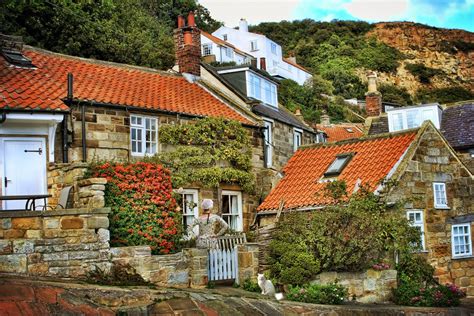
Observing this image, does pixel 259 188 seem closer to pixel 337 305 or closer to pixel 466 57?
pixel 337 305

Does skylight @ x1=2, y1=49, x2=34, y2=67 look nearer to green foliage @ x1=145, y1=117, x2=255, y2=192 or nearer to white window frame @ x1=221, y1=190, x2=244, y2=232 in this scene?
green foliage @ x1=145, y1=117, x2=255, y2=192

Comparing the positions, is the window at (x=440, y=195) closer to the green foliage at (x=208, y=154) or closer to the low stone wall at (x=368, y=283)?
the low stone wall at (x=368, y=283)

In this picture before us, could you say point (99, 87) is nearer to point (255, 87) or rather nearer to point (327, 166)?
point (327, 166)

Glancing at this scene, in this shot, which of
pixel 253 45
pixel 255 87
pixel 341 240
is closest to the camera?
→ pixel 341 240

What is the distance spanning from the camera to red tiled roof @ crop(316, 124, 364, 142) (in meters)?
54.9

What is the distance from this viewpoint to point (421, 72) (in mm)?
103562

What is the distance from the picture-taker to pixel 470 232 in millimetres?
23812

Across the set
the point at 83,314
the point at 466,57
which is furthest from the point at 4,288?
the point at 466,57

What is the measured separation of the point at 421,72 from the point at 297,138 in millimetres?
77576

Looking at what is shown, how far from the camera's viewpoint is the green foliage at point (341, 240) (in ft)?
63.2

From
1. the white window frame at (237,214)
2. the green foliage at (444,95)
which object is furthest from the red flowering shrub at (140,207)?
the green foliage at (444,95)

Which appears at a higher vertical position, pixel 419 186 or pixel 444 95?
pixel 444 95

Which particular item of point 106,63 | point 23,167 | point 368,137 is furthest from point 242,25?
point 23,167

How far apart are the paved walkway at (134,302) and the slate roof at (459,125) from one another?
52.6ft
